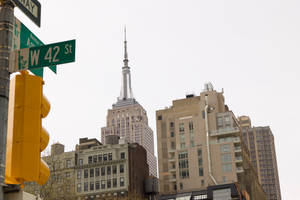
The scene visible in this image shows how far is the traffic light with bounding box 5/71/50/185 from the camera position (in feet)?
22.2

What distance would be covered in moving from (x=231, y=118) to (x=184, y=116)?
12.4 meters

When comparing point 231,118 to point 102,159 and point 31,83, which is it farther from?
point 31,83

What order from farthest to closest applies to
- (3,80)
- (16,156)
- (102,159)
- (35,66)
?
(102,159) < (35,66) < (3,80) < (16,156)

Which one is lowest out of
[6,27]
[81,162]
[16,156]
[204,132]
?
[16,156]

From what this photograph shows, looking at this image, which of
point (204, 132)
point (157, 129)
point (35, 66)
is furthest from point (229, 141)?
point (35, 66)

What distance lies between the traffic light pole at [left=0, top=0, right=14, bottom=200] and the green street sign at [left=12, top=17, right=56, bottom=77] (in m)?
0.39

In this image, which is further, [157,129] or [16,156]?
[157,129]

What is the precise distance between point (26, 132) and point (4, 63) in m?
1.21

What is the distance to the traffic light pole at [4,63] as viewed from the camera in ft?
21.8

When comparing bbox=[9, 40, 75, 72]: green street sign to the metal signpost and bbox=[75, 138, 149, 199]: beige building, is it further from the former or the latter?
bbox=[75, 138, 149, 199]: beige building

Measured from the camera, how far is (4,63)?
7375mm

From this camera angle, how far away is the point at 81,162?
11431 cm

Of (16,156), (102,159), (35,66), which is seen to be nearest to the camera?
(16,156)

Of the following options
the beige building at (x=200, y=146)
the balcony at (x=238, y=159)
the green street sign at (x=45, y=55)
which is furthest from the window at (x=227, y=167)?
the green street sign at (x=45, y=55)
